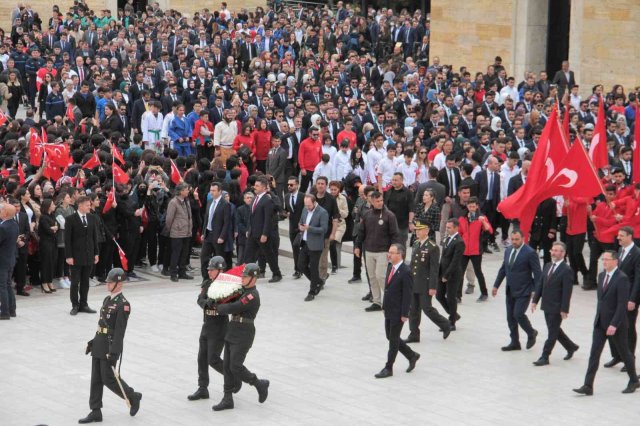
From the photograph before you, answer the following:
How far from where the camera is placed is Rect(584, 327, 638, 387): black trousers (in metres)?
14.7

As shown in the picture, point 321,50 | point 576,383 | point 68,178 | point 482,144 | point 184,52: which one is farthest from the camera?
point 321,50

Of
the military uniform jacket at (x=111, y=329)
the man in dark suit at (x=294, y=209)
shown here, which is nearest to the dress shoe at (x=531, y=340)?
the man in dark suit at (x=294, y=209)

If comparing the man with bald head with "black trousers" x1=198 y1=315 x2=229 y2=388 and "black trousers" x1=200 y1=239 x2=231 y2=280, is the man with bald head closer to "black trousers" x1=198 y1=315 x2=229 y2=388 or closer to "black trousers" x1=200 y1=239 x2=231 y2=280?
"black trousers" x1=200 y1=239 x2=231 y2=280

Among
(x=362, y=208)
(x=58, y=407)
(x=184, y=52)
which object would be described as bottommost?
(x=58, y=407)

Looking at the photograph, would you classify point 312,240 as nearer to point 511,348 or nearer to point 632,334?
point 511,348

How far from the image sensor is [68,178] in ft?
68.4

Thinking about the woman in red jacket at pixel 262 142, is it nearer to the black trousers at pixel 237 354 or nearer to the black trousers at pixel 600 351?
the black trousers at pixel 237 354

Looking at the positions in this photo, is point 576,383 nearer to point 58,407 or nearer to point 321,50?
point 58,407

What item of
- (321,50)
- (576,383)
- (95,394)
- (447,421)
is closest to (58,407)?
(95,394)

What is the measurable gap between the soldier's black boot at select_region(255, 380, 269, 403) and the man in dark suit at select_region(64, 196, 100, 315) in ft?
14.7

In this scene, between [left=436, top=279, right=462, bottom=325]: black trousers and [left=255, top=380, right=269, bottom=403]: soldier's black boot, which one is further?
[left=436, top=279, right=462, bottom=325]: black trousers

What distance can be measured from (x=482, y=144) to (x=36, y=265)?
28.7 feet

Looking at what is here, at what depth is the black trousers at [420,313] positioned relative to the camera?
16906 mm

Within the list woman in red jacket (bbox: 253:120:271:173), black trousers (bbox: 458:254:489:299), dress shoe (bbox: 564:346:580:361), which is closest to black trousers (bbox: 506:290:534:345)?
dress shoe (bbox: 564:346:580:361)
